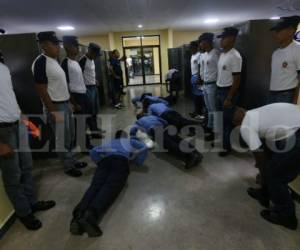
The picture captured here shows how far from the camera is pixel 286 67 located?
2.28m

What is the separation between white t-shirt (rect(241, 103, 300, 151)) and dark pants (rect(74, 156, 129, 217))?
1.19 metres

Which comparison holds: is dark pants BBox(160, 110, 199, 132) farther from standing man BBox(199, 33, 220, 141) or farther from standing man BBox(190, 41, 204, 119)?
standing man BBox(190, 41, 204, 119)

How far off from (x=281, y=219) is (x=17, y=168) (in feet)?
7.14

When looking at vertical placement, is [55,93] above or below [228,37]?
below

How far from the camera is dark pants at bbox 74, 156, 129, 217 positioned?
5.97 ft

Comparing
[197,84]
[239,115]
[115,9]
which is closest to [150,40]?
[115,9]

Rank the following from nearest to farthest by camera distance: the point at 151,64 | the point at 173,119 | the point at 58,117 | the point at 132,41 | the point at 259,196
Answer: the point at 259,196 → the point at 58,117 → the point at 173,119 → the point at 132,41 → the point at 151,64

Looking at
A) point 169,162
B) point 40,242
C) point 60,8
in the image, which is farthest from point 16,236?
point 60,8

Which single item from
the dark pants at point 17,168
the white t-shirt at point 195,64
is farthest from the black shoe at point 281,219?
the white t-shirt at point 195,64

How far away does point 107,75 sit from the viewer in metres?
7.22

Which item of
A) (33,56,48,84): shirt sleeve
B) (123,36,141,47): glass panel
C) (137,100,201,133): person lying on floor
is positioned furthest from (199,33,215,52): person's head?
(123,36,141,47): glass panel

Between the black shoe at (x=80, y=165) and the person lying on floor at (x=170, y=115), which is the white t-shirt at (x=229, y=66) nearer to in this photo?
the person lying on floor at (x=170, y=115)

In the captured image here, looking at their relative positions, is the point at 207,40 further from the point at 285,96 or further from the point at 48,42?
the point at 48,42

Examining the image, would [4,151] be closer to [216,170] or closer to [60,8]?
[216,170]
